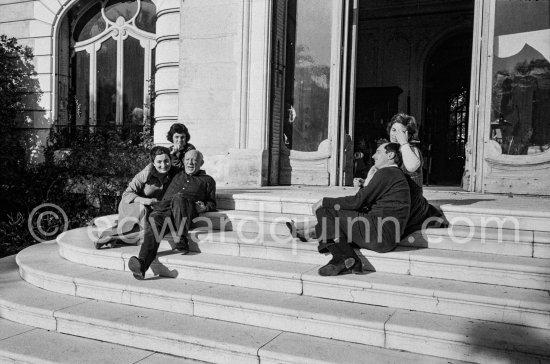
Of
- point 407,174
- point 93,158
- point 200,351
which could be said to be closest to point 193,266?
point 200,351

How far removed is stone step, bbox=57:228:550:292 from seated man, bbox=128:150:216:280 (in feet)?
0.63

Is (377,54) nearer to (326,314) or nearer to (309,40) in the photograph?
(309,40)

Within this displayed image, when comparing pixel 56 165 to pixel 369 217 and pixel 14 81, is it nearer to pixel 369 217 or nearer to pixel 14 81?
pixel 14 81

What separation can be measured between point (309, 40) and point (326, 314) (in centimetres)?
575

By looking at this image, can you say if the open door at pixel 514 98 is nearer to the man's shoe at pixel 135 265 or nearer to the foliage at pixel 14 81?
the man's shoe at pixel 135 265

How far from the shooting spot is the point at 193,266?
15.9 ft

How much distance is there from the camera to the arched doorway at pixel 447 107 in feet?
48.9

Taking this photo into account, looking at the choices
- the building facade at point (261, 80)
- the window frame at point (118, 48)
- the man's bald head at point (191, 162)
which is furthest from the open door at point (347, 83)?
the window frame at point (118, 48)

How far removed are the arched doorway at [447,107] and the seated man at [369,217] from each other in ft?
34.3

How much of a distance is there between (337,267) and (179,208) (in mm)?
1947

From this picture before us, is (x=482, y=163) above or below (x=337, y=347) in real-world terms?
above

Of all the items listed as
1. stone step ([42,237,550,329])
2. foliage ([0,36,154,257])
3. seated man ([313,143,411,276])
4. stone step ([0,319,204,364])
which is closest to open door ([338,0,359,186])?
seated man ([313,143,411,276])

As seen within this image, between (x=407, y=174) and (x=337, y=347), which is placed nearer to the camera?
(x=337, y=347)

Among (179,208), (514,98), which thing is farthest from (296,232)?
(514,98)
